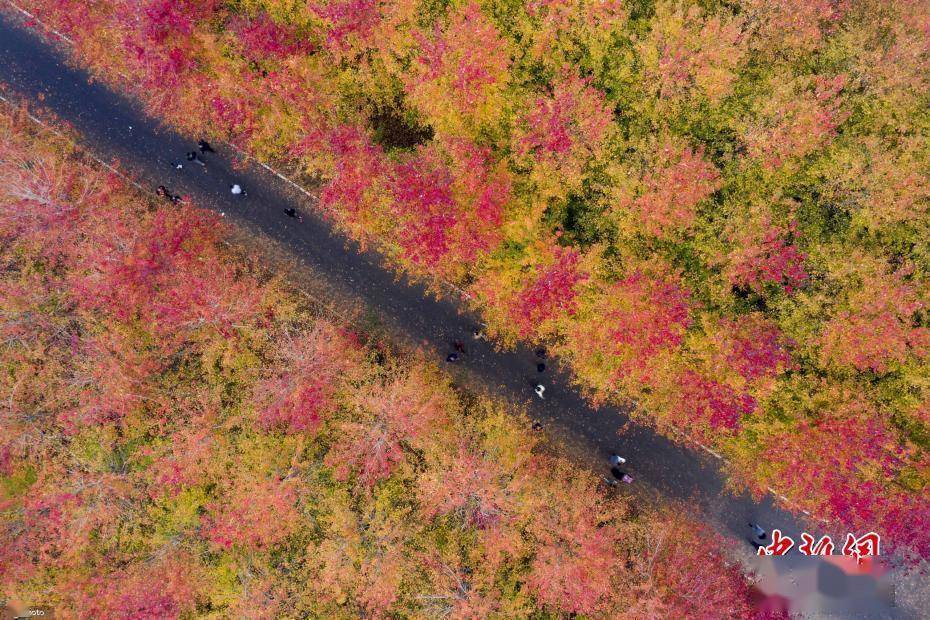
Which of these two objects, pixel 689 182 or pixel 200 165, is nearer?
pixel 689 182

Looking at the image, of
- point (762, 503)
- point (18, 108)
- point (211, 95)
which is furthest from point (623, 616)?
point (18, 108)

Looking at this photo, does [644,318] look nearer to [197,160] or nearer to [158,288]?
[158,288]

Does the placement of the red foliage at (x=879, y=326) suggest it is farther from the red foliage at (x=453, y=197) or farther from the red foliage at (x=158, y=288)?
the red foliage at (x=158, y=288)

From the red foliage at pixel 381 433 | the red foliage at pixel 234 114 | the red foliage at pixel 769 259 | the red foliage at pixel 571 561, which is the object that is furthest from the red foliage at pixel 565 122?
the red foliage at pixel 571 561

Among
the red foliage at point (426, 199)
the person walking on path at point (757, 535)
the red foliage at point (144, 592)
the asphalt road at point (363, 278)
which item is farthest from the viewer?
the asphalt road at point (363, 278)

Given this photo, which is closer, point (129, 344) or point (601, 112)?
point (601, 112)

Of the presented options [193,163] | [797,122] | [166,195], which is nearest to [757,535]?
[797,122]

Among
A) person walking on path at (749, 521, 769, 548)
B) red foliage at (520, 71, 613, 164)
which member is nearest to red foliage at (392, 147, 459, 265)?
red foliage at (520, 71, 613, 164)

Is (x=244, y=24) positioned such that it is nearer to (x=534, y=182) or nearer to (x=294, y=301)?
(x=294, y=301)
